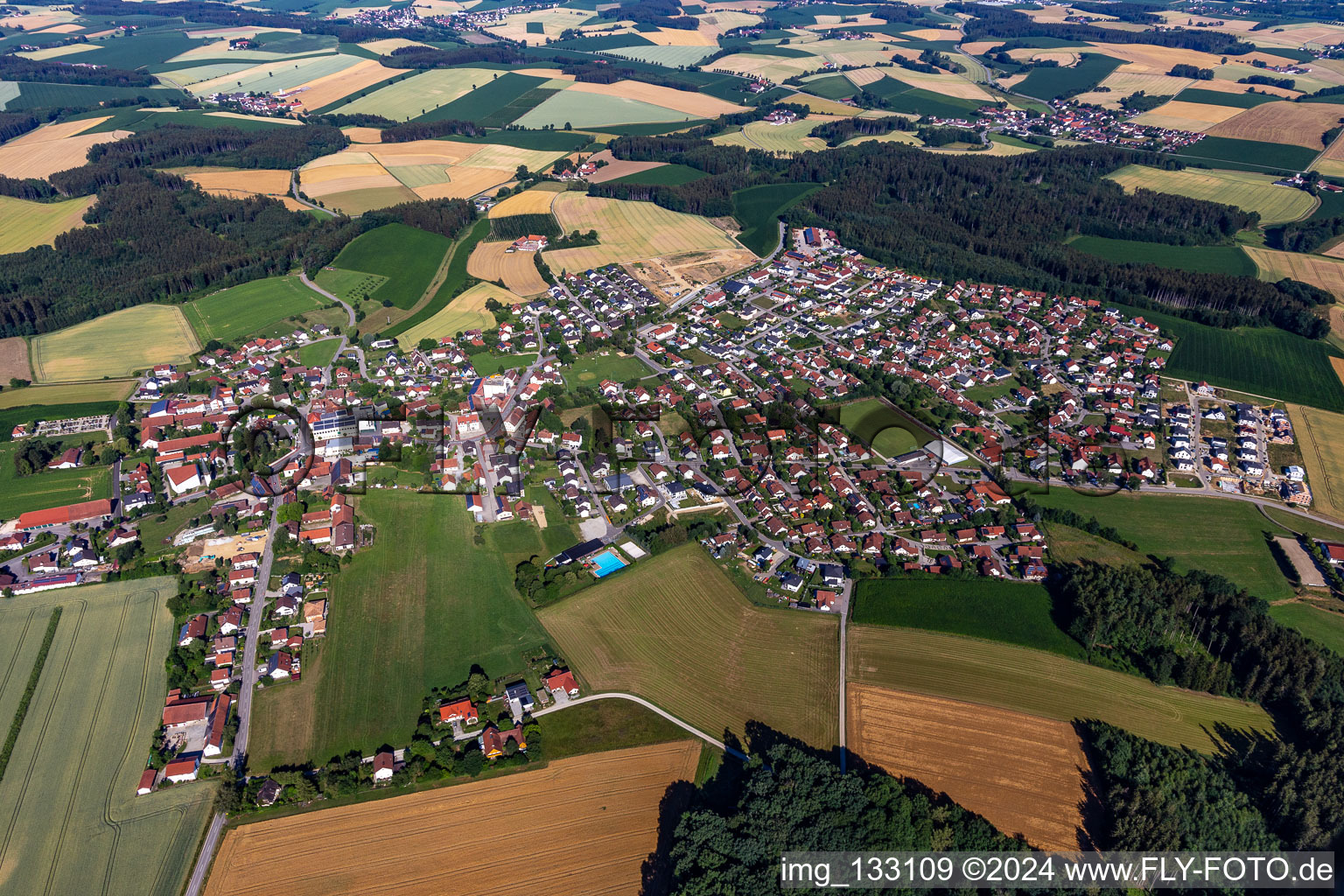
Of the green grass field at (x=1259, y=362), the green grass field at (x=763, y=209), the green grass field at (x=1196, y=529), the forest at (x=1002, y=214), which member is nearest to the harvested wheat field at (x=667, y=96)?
the forest at (x=1002, y=214)

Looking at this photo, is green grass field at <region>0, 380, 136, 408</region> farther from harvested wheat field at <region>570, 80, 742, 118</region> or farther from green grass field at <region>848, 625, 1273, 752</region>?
harvested wheat field at <region>570, 80, 742, 118</region>

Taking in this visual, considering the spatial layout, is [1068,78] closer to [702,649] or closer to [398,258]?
[398,258]

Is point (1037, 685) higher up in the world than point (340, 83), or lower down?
lower down

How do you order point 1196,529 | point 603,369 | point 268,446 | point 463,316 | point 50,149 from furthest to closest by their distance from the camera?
point 50,149, point 463,316, point 603,369, point 268,446, point 1196,529

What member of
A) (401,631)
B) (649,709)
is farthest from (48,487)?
(649,709)

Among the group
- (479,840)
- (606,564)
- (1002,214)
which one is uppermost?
(1002,214)

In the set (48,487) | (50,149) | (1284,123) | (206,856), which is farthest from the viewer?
(1284,123)

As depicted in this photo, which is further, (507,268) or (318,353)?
(507,268)
